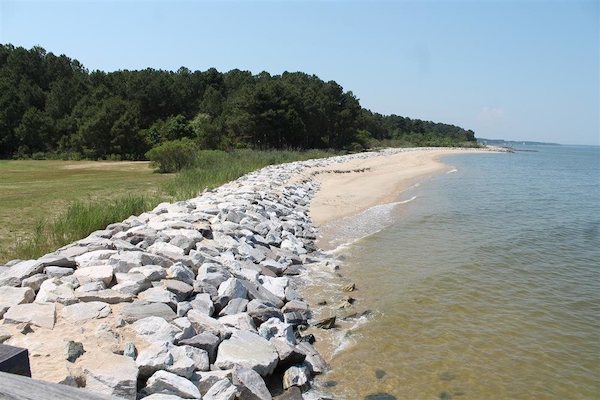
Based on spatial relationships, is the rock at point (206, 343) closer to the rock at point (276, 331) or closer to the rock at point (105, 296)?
the rock at point (276, 331)

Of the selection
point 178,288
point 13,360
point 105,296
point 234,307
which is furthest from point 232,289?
point 13,360

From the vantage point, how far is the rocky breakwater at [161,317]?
399cm

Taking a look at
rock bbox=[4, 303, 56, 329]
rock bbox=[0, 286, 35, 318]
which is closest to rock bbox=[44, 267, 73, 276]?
rock bbox=[0, 286, 35, 318]

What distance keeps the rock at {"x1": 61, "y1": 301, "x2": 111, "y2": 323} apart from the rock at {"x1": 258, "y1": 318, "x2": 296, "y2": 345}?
5.75 ft

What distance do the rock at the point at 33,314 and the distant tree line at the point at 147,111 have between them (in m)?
35.3

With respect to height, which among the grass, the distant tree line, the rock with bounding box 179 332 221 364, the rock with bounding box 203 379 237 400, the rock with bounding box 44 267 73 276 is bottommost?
the rock with bounding box 203 379 237 400

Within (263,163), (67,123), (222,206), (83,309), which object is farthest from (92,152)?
(83,309)

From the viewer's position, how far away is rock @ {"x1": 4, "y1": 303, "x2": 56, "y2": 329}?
4.45m

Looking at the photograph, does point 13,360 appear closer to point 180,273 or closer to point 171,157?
point 180,273

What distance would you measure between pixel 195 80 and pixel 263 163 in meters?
42.2

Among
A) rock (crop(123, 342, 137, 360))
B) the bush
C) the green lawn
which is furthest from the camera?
the bush

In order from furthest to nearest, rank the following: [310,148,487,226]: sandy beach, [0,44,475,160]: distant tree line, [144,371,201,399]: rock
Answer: [0,44,475,160]: distant tree line, [310,148,487,226]: sandy beach, [144,371,201,399]: rock

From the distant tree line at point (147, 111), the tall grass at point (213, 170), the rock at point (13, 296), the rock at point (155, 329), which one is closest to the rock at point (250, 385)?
the rock at point (155, 329)

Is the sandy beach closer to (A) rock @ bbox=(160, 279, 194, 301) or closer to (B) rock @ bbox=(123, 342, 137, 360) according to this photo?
(A) rock @ bbox=(160, 279, 194, 301)
